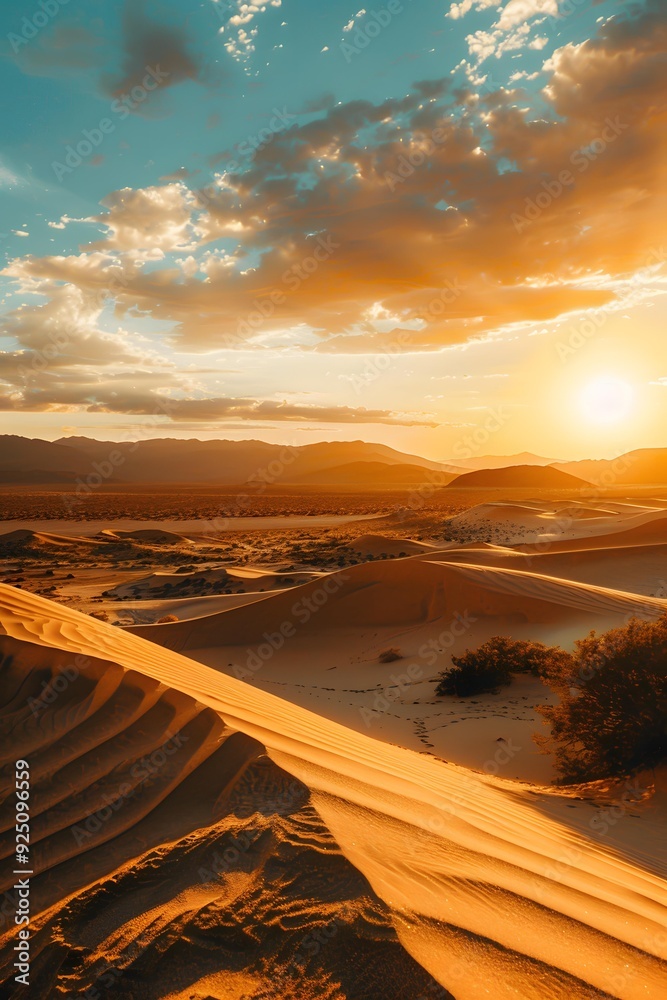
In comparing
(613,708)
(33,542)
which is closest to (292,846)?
(613,708)

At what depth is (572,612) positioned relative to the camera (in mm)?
11312

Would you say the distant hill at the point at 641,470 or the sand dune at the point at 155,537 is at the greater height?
the distant hill at the point at 641,470

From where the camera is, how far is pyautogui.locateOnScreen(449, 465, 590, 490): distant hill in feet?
363

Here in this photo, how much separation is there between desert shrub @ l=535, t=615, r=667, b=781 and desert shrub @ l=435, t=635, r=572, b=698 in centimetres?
246

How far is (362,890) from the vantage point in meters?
2.28

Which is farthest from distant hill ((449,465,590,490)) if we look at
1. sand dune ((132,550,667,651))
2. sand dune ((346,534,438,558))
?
sand dune ((132,550,667,651))

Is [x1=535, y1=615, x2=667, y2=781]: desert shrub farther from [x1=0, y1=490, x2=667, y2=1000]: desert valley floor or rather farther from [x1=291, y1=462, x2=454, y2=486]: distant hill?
[x1=291, y1=462, x2=454, y2=486]: distant hill

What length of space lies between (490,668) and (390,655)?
242 centimetres

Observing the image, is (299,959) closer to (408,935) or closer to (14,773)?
(408,935)

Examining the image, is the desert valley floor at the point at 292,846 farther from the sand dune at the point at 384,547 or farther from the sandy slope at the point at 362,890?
the sand dune at the point at 384,547

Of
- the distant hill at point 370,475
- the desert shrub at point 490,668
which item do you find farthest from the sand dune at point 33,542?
the distant hill at point 370,475

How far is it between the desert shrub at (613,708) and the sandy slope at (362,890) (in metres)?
1.36

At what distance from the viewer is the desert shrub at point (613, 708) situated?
5.31m

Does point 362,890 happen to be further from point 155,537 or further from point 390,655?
point 155,537
